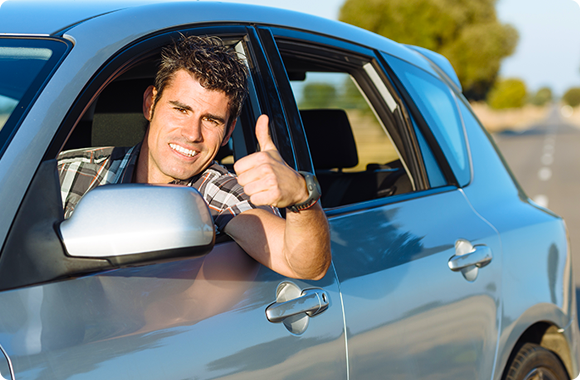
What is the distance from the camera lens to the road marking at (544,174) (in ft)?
51.8

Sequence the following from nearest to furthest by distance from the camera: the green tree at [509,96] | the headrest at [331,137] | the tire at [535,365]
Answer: the tire at [535,365] < the headrest at [331,137] < the green tree at [509,96]

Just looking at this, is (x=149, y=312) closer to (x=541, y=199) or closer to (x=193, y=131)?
(x=193, y=131)

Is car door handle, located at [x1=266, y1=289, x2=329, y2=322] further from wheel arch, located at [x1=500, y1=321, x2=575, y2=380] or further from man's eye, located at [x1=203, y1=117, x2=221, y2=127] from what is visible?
wheel arch, located at [x1=500, y1=321, x2=575, y2=380]

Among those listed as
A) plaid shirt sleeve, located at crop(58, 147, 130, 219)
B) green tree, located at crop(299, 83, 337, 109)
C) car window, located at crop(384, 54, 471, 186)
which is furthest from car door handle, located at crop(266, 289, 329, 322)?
green tree, located at crop(299, 83, 337, 109)

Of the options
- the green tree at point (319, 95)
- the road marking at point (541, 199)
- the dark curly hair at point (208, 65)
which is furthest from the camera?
the green tree at point (319, 95)

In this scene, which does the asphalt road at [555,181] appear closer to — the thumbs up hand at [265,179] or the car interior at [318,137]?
the car interior at [318,137]

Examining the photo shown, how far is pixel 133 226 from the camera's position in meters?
1.19

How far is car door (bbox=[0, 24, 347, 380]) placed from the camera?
3.86 feet

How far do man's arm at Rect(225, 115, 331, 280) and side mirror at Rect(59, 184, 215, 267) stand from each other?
20 centimetres

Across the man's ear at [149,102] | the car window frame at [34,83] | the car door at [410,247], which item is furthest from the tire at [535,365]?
the car window frame at [34,83]

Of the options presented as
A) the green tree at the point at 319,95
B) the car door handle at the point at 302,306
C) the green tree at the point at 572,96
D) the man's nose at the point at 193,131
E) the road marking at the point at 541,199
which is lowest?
the green tree at the point at 572,96

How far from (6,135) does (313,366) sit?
873mm

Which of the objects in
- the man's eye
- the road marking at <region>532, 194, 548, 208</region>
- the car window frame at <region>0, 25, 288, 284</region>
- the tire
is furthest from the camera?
the road marking at <region>532, 194, 548, 208</region>

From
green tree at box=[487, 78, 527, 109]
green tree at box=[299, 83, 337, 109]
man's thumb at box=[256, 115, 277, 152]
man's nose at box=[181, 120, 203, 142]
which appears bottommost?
green tree at box=[487, 78, 527, 109]
